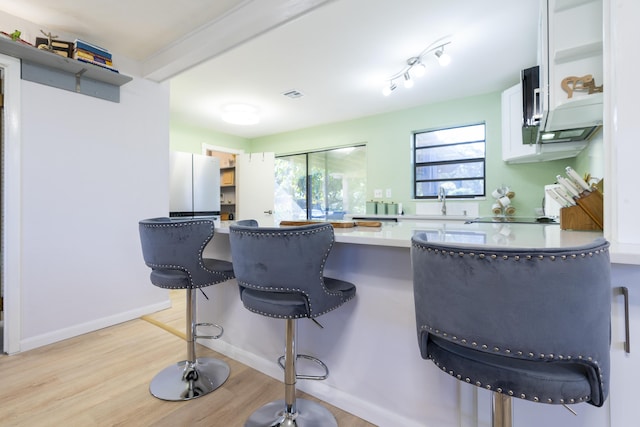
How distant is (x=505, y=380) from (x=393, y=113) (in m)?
4.05

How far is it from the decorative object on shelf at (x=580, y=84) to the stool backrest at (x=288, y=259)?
1470 mm

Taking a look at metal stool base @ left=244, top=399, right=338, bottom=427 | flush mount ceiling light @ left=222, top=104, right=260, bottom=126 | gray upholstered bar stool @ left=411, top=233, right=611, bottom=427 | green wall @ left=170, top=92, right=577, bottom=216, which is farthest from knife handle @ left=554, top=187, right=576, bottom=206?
flush mount ceiling light @ left=222, top=104, right=260, bottom=126

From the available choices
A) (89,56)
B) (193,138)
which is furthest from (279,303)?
(193,138)

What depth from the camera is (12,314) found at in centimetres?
202

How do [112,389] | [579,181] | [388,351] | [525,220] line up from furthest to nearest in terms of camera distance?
[525,220], [112,389], [388,351], [579,181]

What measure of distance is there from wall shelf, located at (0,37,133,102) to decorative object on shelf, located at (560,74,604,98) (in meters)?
3.05

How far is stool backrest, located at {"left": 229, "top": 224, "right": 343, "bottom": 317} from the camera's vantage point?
3.48 ft

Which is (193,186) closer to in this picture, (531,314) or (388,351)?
(388,351)

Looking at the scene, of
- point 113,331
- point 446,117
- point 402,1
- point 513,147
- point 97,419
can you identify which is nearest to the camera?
point 97,419

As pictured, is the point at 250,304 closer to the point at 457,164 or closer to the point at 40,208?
the point at 40,208

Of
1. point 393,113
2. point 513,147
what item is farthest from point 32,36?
point 513,147

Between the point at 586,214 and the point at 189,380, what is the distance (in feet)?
7.16

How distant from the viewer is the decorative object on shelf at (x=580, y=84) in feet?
4.65

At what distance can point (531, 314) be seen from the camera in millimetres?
614
